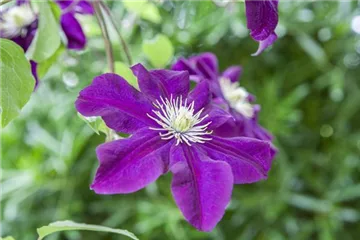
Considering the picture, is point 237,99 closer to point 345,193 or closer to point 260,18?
point 260,18

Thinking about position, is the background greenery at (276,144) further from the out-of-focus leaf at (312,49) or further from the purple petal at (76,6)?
the purple petal at (76,6)

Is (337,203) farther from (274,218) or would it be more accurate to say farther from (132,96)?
(132,96)

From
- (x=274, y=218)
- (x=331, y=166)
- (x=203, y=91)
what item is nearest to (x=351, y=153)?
(x=331, y=166)

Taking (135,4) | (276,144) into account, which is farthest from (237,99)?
(276,144)

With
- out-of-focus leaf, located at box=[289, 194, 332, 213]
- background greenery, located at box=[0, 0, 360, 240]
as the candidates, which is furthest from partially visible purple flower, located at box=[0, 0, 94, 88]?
out-of-focus leaf, located at box=[289, 194, 332, 213]

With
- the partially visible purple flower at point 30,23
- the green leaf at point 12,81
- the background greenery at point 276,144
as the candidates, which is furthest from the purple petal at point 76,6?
the background greenery at point 276,144

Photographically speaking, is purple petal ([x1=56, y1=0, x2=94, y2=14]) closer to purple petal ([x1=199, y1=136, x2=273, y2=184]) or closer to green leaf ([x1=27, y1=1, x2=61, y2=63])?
green leaf ([x1=27, y1=1, x2=61, y2=63])

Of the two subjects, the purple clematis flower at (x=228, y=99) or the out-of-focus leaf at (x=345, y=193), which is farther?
the out-of-focus leaf at (x=345, y=193)
